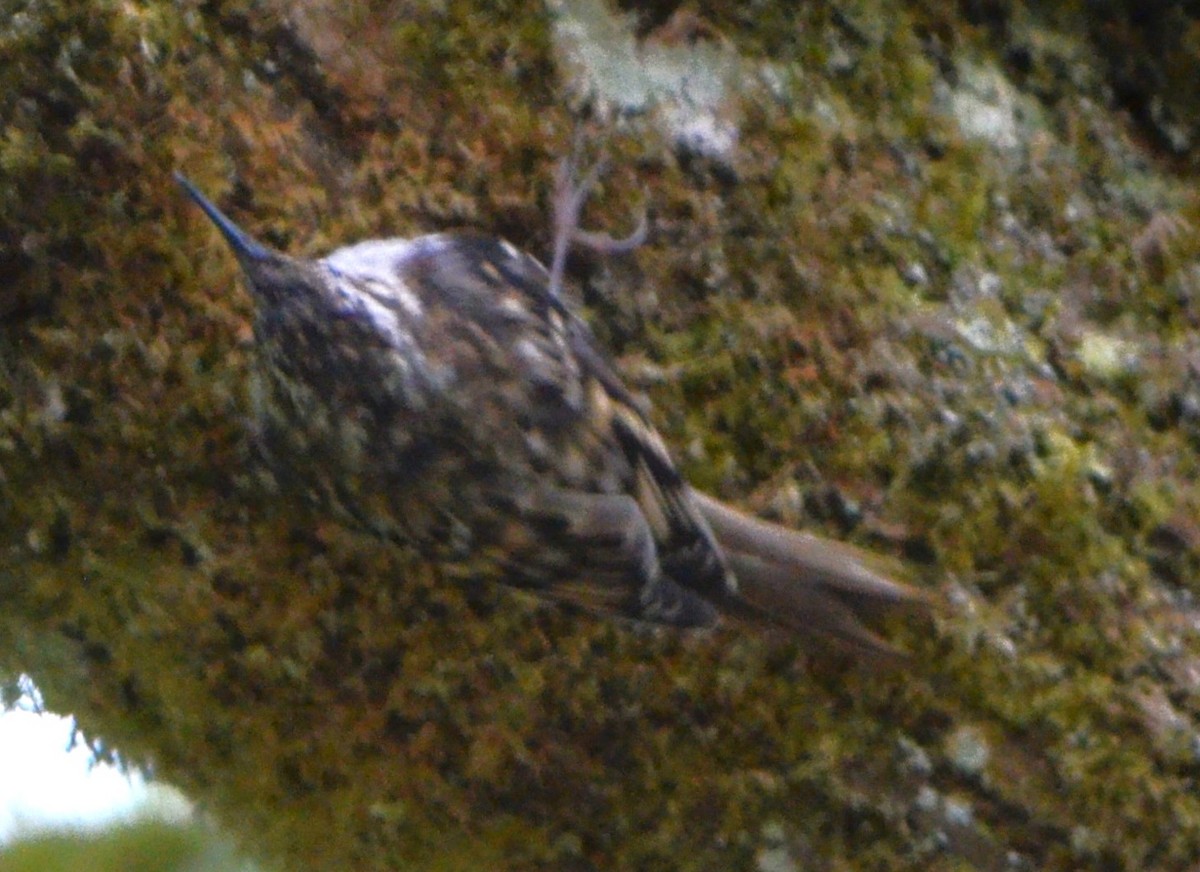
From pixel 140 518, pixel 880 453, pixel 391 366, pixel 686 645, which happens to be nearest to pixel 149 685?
pixel 140 518

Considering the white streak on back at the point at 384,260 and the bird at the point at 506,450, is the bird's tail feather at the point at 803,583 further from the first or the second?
the white streak on back at the point at 384,260

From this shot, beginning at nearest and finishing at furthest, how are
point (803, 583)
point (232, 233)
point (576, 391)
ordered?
point (232, 233), point (803, 583), point (576, 391)

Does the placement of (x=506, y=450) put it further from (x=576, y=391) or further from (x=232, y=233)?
(x=232, y=233)

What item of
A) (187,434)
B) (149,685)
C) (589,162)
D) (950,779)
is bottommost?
(149,685)

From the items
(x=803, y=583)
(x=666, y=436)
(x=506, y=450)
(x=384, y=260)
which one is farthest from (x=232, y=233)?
(x=803, y=583)

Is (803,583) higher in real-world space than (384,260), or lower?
lower

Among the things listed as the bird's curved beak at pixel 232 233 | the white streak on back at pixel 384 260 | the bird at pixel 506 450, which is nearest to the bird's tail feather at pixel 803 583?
the bird at pixel 506 450

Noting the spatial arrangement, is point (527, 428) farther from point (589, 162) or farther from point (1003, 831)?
point (1003, 831)
